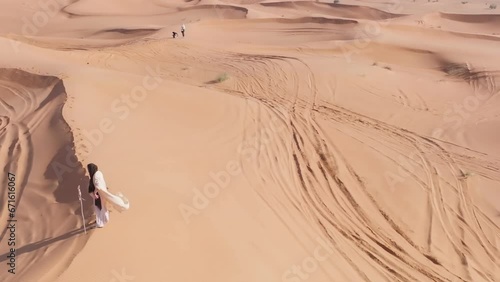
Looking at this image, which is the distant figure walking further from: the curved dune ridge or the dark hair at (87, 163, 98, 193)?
the curved dune ridge

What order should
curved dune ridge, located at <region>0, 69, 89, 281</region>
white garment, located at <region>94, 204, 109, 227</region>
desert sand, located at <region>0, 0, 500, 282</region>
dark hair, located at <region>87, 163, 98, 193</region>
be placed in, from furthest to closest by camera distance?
desert sand, located at <region>0, 0, 500, 282</region> < white garment, located at <region>94, 204, 109, 227</region> < dark hair, located at <region>87, 163, 98, 193</region> < curved dune ridge, located at <region>0, 69, 89, 281</region>

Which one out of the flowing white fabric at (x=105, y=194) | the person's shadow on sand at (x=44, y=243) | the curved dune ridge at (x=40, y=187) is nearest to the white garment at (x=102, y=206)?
the flowing white fabric at (x=105, y=194)

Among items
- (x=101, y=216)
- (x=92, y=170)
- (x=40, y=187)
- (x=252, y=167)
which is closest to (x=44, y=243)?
(x=101, y=216)

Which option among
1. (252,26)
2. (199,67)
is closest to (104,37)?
(252,26)

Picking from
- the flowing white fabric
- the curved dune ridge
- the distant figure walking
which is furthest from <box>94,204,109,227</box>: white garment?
the curved dune ridge

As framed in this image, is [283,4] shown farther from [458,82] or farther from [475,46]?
[458,82]

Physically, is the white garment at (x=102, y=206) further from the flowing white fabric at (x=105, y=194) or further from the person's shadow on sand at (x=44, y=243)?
the person's shadow on sand at (x=44, y=243)

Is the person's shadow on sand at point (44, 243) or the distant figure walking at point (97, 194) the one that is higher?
the distant figure walking at point (97, 194)
